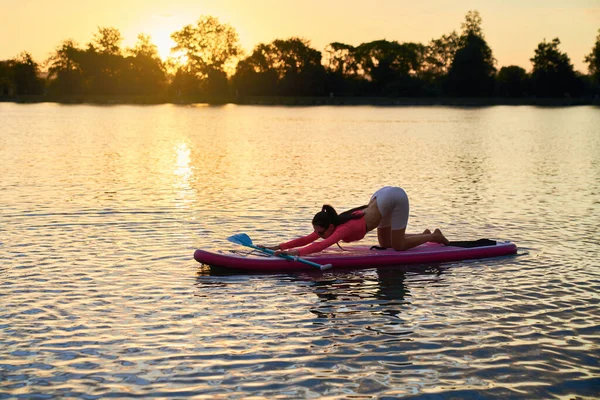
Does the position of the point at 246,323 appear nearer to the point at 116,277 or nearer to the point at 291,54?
the point at 116,277

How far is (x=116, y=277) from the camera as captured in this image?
1126 cm

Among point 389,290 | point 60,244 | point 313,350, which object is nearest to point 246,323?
point 313,350

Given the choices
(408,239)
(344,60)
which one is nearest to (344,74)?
(344,60)

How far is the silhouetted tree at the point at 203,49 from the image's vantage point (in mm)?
151625

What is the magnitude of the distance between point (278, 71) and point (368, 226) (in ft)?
452

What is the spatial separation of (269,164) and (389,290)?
19.7 m

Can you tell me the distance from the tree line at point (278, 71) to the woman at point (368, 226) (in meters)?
129

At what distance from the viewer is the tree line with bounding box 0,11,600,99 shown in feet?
458

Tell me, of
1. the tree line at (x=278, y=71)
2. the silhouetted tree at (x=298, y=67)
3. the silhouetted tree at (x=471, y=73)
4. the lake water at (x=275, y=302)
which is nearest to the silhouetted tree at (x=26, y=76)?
the tree line at (x=278, y=71)

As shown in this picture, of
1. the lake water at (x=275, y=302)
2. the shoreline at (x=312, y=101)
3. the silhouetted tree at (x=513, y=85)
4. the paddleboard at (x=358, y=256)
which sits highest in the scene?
the silhouetted tree at (x=513, y=85)

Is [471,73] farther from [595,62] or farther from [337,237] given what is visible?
[337,237]

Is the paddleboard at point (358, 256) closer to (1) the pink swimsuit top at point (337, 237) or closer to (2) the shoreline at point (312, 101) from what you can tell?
(1) the pink swimsuit top at point (337, 237)

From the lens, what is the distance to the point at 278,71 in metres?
147

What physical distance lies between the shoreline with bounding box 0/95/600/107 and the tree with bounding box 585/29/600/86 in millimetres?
11041
